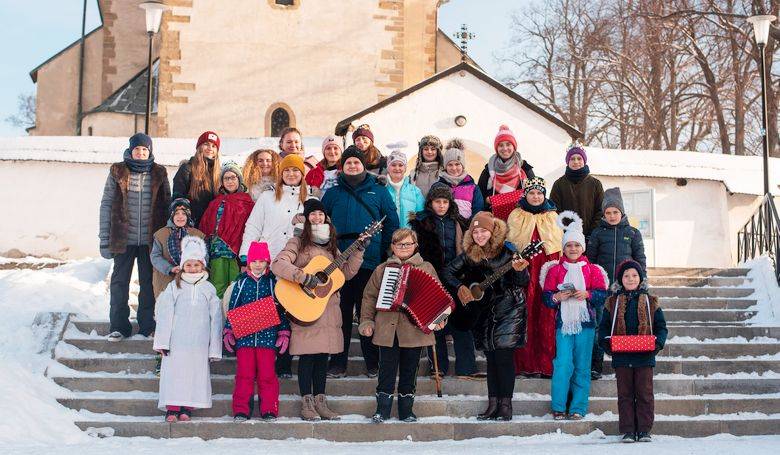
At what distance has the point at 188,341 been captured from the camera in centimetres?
785

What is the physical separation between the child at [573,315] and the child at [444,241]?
0.84 meters

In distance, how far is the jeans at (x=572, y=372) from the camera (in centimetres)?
809

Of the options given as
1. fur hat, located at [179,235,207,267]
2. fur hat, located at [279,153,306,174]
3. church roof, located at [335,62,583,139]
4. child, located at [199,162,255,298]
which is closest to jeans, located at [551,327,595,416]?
fur hat, located at [279,153,306,174]

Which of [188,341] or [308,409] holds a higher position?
[188,341]

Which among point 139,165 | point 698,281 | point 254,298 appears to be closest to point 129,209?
point 139,165

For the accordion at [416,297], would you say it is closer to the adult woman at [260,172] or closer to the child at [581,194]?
the adult woman at [260,172]

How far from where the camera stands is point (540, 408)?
27.0 ft

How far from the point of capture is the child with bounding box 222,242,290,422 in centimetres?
775

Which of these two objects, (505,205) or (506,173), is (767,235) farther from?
(505,205)

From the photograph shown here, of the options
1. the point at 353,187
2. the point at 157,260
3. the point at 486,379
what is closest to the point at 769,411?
the point at 486,379

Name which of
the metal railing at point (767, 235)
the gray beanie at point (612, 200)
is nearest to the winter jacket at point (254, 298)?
the gray beanie at point (612, 200)

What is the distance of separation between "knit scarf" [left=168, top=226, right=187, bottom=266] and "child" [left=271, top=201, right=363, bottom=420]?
3.86 feet

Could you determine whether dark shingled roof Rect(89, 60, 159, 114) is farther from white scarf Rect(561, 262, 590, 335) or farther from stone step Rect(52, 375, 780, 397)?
white scarf Rect(561, 262, 590, 335)

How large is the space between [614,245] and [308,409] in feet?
10.9
